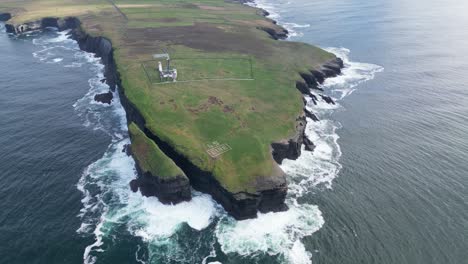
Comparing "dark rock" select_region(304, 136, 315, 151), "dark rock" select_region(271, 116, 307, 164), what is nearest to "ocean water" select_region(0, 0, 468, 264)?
"dark rock" select_region(304, 136, 315, 151)

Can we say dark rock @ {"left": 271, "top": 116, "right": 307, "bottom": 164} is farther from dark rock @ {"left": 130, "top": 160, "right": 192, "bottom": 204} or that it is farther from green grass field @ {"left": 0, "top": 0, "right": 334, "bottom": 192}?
dark rock @ {"left": 130, "top": 160, "right": 192, "bottom": 204}

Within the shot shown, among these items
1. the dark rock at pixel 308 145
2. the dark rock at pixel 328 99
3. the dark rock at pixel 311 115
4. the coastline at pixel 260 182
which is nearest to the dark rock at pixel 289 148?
the coastline at pixel 260 182

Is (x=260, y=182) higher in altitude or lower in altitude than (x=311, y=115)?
higher

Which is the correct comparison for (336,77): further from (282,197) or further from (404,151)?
(282,197)

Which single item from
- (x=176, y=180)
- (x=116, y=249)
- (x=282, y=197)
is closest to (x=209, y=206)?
(x=176, y=180)

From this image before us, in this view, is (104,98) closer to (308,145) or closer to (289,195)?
(308,145)

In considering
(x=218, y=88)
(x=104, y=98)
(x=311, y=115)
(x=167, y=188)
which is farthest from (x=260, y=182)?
(x=104, y=98)
